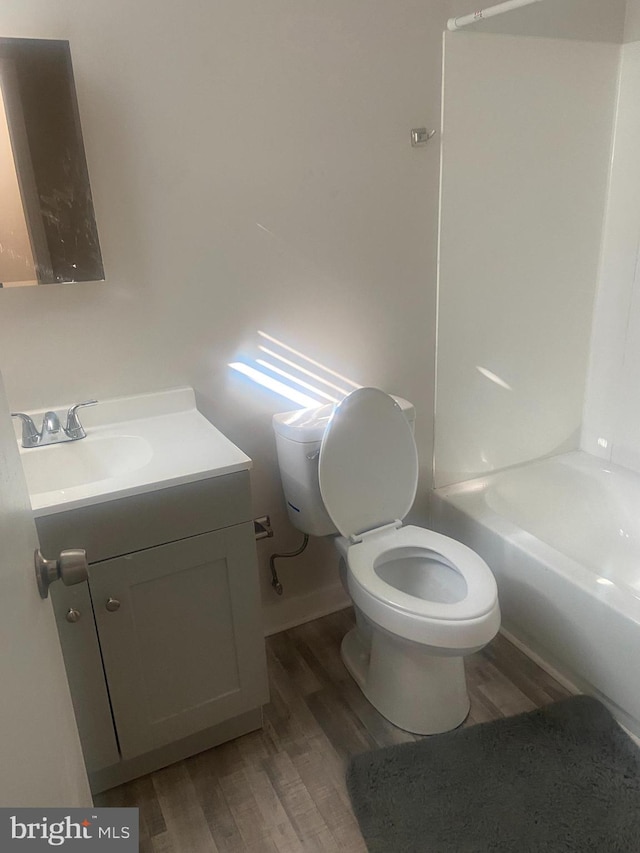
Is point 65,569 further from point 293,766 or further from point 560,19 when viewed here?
point 560,19

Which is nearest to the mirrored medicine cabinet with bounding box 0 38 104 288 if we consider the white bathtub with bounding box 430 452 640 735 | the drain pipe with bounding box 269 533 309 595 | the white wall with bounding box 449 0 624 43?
the drain pipe with bounding box 269 533 309 595

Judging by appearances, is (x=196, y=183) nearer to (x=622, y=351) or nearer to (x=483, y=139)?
(x=483, y=139)

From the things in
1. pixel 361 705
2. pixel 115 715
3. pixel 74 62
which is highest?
pixel 74 62

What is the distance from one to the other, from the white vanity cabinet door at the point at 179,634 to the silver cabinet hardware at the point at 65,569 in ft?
1.80

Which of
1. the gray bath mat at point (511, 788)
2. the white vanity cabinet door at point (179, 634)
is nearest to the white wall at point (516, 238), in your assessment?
the gray bath mat at point (511, 788)

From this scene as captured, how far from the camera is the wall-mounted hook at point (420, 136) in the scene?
6.40 ft

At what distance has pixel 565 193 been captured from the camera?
7.45 feet

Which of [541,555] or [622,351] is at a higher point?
[622,351]

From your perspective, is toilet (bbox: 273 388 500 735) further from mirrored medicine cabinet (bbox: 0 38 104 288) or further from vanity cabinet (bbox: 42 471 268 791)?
mirrored medicine cabinet (bbox: 0 38 104 288)

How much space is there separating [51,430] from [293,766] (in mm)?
1122

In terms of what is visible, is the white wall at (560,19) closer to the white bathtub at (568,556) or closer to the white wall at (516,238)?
the white wall at (516,238)

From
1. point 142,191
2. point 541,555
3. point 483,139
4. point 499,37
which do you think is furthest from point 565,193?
point 142,191

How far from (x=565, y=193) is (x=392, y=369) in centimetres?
91

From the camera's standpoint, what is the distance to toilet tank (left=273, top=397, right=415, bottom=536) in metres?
1.84
